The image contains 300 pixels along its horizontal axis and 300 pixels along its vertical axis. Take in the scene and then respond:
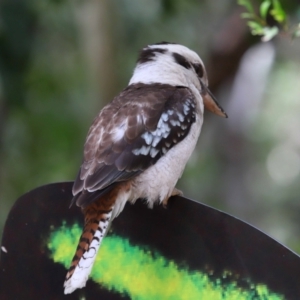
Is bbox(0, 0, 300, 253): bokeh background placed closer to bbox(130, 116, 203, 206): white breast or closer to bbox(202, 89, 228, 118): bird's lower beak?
bbox(202, 89, 228, 118): bird's lower beak

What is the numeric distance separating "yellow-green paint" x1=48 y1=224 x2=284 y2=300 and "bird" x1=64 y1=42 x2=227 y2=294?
5 centimetres

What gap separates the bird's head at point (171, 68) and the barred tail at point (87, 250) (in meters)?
0.71

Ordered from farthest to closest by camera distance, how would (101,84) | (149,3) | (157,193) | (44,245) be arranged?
(149,3)
(101,84)
(157,193)
(44,245)

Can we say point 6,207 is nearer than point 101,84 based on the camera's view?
No

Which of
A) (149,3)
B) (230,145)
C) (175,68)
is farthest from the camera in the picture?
(230,145)

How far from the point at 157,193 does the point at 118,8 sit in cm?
225

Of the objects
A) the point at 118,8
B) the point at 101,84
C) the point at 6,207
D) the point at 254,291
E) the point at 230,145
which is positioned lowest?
the point at 6,207

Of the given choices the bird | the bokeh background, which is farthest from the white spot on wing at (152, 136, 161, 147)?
the bokeh background

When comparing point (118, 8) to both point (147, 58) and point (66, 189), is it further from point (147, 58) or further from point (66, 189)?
point (66, 189)

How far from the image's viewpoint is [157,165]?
1760mm

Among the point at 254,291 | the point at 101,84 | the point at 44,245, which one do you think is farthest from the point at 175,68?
the point at 101,84

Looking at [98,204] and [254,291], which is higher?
[254,291]

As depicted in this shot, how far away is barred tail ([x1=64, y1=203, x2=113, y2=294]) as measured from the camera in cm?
130

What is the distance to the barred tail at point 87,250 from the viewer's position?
4.26ft
